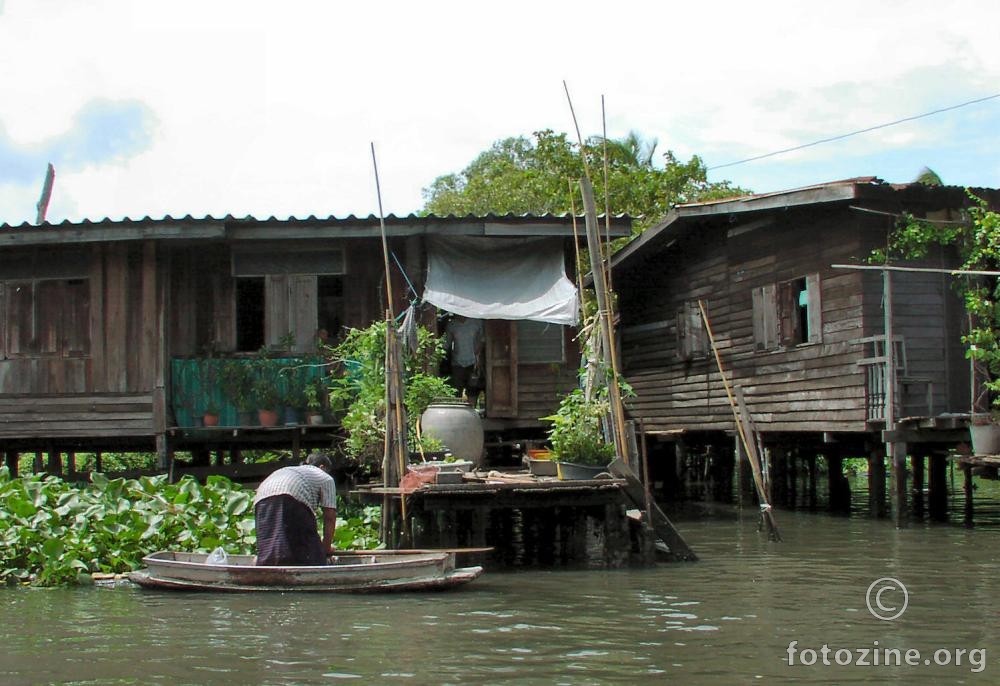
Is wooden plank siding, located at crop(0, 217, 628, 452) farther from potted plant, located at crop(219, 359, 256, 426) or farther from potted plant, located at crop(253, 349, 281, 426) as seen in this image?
potted plant, located at crop(219, 359, 256, 426)

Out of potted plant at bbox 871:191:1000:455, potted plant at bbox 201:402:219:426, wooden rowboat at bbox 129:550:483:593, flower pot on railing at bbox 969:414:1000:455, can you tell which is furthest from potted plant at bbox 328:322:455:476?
flower pot on railing at bbox 969:414:1000:455

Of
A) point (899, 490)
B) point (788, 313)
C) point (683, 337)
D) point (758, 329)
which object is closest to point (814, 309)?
point (788, 313)

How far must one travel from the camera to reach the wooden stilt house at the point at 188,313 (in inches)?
630

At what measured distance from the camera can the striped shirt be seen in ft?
33.3

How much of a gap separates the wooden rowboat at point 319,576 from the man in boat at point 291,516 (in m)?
0.22

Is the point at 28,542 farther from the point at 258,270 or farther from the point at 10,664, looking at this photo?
the point at 258,270

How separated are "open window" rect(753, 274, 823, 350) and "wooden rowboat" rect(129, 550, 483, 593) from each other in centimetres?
879

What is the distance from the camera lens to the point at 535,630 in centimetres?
849

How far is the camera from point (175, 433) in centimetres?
1636

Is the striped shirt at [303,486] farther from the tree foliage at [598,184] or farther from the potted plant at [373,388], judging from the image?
the tree foliage at [598,184]

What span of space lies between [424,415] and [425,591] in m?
4.02

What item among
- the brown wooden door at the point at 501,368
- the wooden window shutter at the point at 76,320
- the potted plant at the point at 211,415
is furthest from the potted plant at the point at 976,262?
the wooden window shutter at the point at 76,320

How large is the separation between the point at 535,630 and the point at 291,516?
273 centimetres

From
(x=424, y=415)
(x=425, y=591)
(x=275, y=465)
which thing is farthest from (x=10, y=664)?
(x=275, y=465)
